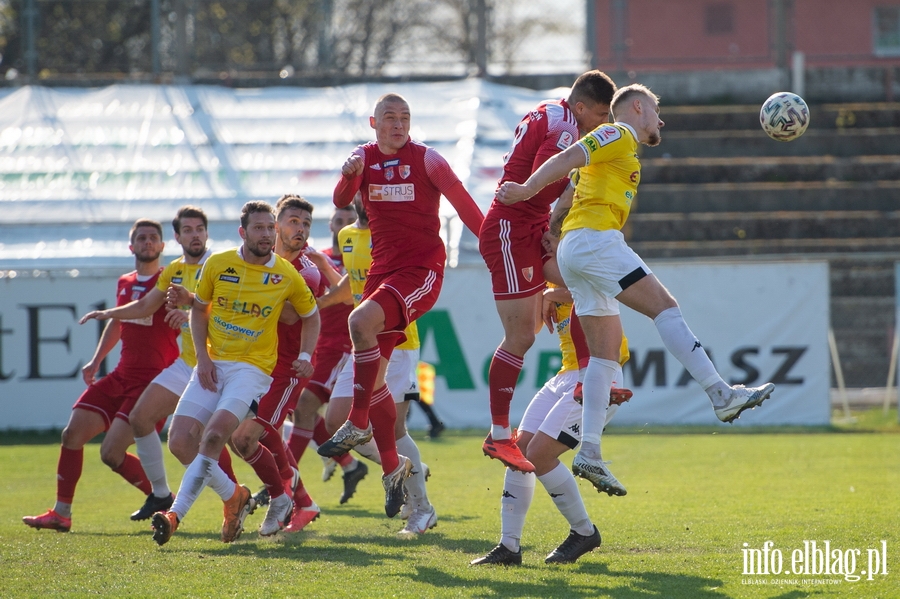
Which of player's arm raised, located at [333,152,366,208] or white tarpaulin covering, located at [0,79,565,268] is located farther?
white tarpaulin covering, located at [0,79,565,268]

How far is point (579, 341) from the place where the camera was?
646cm

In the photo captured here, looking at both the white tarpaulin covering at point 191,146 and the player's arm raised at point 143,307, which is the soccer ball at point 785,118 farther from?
the white tarpaulin covering at point 191,146

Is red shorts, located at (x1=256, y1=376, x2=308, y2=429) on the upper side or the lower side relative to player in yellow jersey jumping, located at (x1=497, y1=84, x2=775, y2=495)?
lower

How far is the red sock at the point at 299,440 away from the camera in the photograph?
8.84 metres

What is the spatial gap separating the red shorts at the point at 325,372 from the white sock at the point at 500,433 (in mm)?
2970

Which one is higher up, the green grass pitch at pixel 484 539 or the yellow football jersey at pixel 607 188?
the yellow football jersey at pixel 607 188

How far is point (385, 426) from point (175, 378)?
194cm

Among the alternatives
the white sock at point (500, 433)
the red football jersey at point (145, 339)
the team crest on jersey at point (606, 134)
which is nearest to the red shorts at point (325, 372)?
the red football jersey at point (145, 339)

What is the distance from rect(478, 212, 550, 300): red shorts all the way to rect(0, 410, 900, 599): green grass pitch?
161cm

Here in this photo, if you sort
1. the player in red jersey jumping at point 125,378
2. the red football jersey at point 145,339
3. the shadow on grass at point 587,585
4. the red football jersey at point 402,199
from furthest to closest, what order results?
the red football jersey at point 145,339 → the player in red jersey jumping at point 125,378 → the red football jersey at point 402,199 → the shadow on grass at point 587,585

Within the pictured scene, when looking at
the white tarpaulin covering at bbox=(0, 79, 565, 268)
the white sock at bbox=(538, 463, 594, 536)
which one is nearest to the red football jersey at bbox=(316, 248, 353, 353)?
the white sock at bbox=(538, 463, 594, 536)

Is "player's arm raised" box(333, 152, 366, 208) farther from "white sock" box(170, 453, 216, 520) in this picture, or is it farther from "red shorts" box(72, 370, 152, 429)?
"red shorts" box(72, 370, 152, 429)

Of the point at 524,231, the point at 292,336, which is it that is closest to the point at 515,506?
the point at 524,231

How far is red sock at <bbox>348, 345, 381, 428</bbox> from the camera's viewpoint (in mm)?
6559
